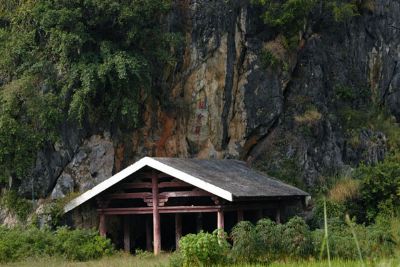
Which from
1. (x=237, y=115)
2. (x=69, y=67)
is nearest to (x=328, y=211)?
(x=237, y=115)

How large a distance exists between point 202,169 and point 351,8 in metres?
10.0

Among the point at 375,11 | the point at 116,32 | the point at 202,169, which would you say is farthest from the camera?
the point at 375,11

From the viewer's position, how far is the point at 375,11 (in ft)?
94.4

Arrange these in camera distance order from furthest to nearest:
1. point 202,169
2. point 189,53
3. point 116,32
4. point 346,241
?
1. point 189,53
2. point 116,32
3. point 202,169
4. point 346,241

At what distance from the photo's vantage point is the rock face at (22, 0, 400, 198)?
21969mm

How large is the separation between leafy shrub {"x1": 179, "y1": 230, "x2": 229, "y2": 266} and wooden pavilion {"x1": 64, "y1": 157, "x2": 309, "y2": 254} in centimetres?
292

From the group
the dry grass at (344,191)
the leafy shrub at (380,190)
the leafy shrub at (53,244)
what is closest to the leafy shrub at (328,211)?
the dry grass at (344,191)

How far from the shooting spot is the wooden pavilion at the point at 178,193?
1811cm

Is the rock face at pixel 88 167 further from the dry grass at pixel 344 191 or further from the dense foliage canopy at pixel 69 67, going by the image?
the dry grass at pixel 344 191

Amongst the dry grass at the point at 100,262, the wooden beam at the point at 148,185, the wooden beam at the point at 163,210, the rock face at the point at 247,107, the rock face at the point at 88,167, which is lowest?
the dry grass at the point at 100,262

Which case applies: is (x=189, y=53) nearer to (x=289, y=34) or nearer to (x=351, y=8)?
(x=289, y=34)

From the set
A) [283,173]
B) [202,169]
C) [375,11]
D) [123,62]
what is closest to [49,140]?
[123,62]

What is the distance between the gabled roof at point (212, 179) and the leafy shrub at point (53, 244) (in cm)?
96

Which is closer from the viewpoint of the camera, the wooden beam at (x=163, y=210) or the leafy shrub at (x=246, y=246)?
the leafy shrub at (x=246, y=246)
